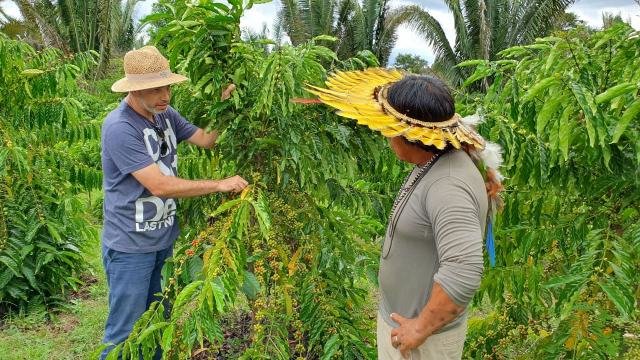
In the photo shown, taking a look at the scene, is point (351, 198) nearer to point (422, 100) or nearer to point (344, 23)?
point (422, 100)

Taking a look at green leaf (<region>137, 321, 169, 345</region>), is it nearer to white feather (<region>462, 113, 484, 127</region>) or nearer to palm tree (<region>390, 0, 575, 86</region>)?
white feather (<region>462, 113, 484, 127</region>)

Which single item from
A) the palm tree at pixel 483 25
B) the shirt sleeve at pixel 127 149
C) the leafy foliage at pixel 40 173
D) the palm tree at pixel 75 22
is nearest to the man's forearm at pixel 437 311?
the shirt sleeve at pixel 127 149

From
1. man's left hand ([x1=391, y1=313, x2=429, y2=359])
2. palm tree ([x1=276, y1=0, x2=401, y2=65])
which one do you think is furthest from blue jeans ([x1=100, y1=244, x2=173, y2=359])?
palm tree ([x1=276, y1=0, x2=401, y2=65])

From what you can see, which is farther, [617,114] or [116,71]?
[116,71]

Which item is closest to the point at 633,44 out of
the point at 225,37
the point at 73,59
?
the point at 225,37

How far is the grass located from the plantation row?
5.57 ft

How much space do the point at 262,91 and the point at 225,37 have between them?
0.77 ft

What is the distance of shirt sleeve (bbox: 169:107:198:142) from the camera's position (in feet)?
8.21

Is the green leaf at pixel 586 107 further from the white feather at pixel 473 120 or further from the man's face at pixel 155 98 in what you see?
the man's face at pixel 155 98

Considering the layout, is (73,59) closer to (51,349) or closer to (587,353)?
(51,349)

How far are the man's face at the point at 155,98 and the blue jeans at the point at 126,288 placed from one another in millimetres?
626

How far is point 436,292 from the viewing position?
1594 millimetres

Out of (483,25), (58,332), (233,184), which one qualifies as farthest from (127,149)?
(483,25)

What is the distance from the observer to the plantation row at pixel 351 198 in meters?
1.73
